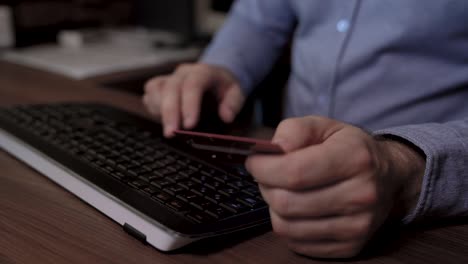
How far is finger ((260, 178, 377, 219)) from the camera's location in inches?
16.3

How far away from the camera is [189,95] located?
0.77m

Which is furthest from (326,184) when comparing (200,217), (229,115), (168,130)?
(229,115)

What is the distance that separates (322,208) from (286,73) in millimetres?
857

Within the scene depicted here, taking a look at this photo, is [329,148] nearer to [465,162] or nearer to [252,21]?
[465,162]

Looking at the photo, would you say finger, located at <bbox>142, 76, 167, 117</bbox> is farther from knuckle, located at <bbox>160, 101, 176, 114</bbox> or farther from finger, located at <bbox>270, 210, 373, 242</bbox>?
finger, located at <bbox>270, 210, 373, 242</bbox>

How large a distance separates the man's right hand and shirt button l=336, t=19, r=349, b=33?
0.64ft

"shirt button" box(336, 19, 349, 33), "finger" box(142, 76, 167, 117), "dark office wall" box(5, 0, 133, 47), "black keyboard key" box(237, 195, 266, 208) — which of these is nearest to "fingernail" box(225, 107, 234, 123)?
"finger" box(142, 76, 167, 117)

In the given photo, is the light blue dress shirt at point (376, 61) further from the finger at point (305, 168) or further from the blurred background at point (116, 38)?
the finger at point (305, 168)

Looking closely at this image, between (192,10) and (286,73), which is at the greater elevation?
(192,10)

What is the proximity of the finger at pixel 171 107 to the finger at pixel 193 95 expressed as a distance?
0.01 meters

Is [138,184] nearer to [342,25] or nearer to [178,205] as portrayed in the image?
[178,205]

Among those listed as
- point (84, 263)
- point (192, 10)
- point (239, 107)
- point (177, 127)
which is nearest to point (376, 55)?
point (239, 107)

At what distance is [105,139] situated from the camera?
2.17 ft

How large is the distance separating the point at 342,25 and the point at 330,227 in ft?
1.70
